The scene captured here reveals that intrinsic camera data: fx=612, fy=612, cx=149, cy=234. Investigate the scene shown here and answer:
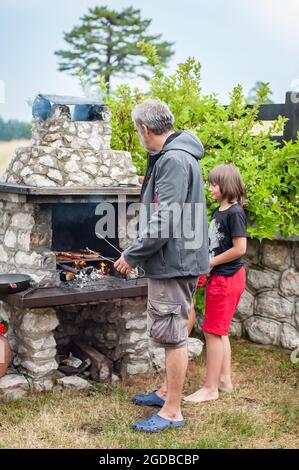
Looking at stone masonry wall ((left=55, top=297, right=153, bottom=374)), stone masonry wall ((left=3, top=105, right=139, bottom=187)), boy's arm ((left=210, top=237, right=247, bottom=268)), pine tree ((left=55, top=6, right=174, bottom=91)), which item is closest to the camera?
boy's arm ((left=210, top=237, right=247, bottom=268))

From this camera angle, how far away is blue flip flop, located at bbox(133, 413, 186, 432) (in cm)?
441

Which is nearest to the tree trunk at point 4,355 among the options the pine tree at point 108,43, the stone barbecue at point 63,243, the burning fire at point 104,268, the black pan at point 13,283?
the stone barbecue at point 63,243

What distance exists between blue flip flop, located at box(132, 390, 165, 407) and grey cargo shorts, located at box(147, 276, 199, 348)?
77 cm

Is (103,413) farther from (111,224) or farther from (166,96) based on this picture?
(166,96)

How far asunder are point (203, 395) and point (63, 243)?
2.08 metres

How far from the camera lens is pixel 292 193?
6.42m

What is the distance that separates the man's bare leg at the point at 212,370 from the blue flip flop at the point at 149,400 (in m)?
0.27

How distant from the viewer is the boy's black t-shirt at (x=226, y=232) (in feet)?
16.2

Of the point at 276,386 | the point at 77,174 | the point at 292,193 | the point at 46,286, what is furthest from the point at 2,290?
the point at 292,193

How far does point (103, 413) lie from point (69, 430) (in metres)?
0.38

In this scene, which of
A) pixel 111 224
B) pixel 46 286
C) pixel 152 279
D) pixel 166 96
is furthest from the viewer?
pixel 166 96

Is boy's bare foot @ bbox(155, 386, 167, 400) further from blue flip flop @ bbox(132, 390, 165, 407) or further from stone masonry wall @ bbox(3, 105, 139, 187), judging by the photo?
stone masonry wall @ bbox(3, 105, 139, 187)

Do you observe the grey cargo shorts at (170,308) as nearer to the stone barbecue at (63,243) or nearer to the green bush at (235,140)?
the stone barbecue at (63,243)

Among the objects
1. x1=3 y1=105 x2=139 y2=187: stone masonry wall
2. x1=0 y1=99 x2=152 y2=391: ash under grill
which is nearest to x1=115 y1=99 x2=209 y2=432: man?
x1=0 y1=99 x2=152 y2=391: ash under grill
